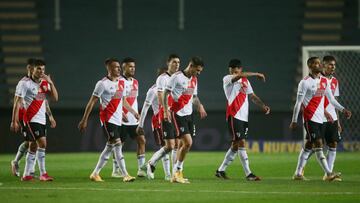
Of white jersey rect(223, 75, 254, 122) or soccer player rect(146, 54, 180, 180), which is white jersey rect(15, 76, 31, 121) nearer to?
soccer player rect(146, 54, 180, 180)

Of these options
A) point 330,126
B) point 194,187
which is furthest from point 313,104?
point 194,187

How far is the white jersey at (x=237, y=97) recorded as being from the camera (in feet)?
47.3

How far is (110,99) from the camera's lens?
1410 cm

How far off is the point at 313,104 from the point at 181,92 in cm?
212

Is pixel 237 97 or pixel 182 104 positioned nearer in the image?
pixel 182 104

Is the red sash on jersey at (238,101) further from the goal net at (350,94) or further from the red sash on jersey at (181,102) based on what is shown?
the goal net at (350,94)

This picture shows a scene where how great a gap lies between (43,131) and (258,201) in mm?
4938

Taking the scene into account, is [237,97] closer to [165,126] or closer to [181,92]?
[181,92]

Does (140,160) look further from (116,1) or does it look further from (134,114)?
→ (116,1)

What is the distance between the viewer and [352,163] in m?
18.8

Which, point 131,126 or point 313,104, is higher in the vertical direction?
point 313,104

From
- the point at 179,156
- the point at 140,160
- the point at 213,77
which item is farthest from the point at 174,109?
the point at 213,77

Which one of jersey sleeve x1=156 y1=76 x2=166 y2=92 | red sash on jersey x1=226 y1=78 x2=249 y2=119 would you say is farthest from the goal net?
jersey sleeve x1=156 y1=76 x2=166 y2=92

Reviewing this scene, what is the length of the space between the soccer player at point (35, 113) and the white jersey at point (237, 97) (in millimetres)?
2849
